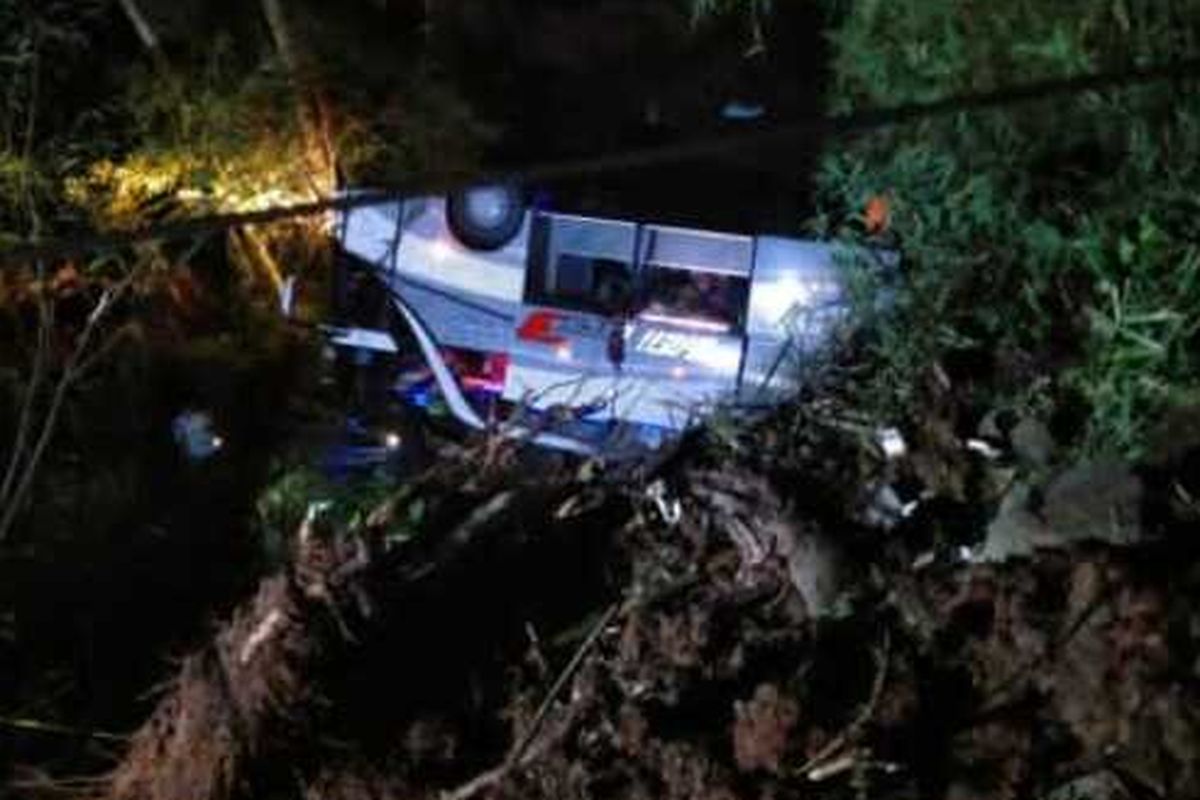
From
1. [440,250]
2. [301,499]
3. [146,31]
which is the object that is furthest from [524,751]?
[146,31]

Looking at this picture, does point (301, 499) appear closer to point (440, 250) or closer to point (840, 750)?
point (440, 250)

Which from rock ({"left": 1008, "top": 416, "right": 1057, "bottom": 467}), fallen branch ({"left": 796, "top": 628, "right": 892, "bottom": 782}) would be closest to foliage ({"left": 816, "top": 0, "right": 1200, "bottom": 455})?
rock ({"left": 1008, "top": 416, "right": 1057, "bottom": 467})

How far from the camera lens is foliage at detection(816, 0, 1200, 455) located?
19.2ft

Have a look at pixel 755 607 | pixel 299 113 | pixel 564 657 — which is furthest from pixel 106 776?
pixel 299 113

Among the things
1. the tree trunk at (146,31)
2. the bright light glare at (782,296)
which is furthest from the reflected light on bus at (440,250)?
the tree trunk at (146,31)

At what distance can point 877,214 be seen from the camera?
7312mm

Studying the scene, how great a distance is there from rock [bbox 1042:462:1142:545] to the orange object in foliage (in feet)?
6.20

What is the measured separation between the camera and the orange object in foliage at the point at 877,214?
7191mm

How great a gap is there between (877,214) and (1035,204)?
→ 3.20ft

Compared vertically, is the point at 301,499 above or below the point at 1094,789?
below

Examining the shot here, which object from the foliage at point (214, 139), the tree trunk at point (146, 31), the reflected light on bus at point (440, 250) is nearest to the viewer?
the reflected light on bus at point (440, 250)

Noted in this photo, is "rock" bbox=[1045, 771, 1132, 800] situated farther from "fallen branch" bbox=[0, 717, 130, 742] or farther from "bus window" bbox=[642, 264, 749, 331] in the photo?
"fallen branch" bbox=[0, 717, 130, 742]

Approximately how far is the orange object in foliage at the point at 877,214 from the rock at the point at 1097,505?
6.20 ft

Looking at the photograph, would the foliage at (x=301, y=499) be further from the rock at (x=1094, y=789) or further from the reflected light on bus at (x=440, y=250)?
the rock at (x=1094, y=789)
